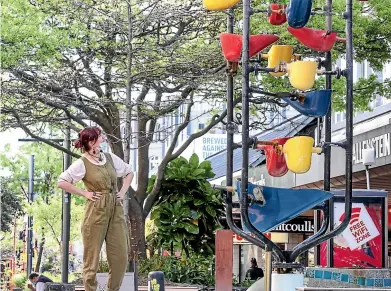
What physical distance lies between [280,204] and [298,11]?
4.14 ft

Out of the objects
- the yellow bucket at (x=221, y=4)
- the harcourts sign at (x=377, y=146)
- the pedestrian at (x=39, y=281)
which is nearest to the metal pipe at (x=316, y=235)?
the yellow bucket at (x=221, y=4)

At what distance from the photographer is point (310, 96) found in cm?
666

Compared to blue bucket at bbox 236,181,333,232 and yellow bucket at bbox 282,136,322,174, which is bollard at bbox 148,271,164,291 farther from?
yellow bucket at bbox 282,136,322,174

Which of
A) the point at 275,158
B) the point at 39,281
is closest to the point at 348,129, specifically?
the point at 275,158

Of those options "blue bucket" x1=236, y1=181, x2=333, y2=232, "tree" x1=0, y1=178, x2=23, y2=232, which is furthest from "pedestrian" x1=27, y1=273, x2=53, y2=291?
"tree" x1=0, y1=178, x2=23, y2=232

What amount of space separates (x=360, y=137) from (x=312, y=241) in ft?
46.7

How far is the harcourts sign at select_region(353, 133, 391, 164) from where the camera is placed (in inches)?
742

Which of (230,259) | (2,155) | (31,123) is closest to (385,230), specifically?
(230,259)

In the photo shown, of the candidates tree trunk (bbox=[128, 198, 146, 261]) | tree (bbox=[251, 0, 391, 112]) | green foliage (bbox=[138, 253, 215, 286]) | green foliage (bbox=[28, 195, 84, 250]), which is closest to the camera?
green foliage (bbox=[138, 253, 215, 286])

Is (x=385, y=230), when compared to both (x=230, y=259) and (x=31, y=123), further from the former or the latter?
(x=31, y=123)

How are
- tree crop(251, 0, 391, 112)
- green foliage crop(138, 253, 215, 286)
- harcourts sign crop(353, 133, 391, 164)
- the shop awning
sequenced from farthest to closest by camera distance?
the shop awning, tree crop(251, 0, 391, 112), harcourts sign crop(353, 133, 391, 164), green foliage crop(138, 253, 215, 286)

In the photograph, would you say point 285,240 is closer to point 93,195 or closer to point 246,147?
point 93,195

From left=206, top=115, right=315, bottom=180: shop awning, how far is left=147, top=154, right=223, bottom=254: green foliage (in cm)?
135

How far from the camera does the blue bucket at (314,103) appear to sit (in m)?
6.66
